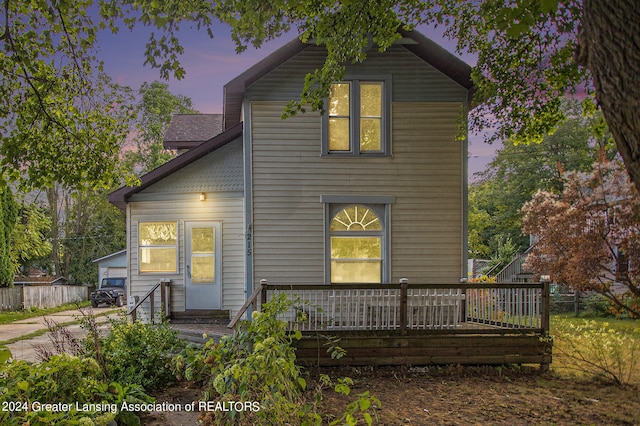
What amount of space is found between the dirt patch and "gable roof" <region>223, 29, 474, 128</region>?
547 cm

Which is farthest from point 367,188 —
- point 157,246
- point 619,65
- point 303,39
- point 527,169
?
point 527,169

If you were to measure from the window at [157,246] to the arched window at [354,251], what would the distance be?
4.35 meters

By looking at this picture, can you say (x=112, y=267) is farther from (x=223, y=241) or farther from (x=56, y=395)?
(x=56, y=395)

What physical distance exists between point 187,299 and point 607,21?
1027 cm

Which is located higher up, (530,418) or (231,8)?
(231,8)

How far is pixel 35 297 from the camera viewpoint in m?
21.9

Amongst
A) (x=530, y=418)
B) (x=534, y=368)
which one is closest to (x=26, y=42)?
(x=530, y=418)

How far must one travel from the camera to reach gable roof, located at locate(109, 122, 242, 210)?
10.8m

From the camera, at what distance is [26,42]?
610cm

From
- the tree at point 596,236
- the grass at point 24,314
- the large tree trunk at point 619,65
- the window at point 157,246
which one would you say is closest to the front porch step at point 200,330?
the window at point 157,246

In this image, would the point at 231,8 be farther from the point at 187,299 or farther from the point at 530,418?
the point at 187,299

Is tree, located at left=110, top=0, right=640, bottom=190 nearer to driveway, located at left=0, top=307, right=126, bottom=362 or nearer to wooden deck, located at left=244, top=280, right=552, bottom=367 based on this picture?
wooden deck, located at left=244, top=280, right=552, bottom=367

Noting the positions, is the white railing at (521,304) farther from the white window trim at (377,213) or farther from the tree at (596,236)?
the tree at (596,236)

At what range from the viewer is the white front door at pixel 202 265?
429 inches
